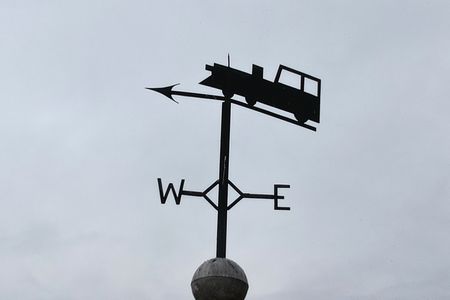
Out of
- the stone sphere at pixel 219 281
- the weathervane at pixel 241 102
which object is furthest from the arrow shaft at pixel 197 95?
the stone sphere at pixel 219 281

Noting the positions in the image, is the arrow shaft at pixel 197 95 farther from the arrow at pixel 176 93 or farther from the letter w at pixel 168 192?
the letter w at pixel 168 192

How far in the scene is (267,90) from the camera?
889 cm

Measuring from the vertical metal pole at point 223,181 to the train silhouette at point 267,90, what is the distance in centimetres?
26

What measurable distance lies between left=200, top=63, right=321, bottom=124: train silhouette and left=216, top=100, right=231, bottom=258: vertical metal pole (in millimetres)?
260

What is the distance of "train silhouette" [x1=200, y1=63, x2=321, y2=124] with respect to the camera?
28.3ft

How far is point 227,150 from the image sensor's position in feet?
27.4

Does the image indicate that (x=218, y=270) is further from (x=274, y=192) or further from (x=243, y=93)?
(x=243, y=93)

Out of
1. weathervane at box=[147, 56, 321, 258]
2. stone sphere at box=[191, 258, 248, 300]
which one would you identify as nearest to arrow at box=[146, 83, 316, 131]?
weathervane at box=[147, 56, 321, 258]

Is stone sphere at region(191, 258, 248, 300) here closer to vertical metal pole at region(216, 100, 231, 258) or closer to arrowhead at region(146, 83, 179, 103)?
vertical metal pole at region(216, 100, 231, 258)

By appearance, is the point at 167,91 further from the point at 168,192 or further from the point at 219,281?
the point at 219,281

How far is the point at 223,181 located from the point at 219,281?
1323 millimetres

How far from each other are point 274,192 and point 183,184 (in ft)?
3.81

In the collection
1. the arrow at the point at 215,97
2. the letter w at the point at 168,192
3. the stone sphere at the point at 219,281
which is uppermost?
the arrow at the point at 215,97

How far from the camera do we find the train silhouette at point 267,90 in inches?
340
